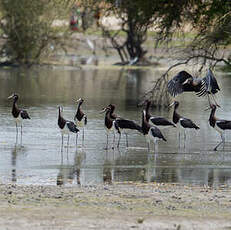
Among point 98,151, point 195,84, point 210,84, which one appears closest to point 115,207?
point 98,151

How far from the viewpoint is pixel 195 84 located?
19.7m

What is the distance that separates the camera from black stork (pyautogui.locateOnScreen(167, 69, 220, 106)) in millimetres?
19328

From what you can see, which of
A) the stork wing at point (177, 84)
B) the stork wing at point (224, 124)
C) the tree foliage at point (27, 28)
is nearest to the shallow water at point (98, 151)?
the stork wing at point (224, 124)

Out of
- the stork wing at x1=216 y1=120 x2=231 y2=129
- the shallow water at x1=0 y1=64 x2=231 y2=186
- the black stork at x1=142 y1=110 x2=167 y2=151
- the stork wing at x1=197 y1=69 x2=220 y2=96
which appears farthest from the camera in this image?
the stork wing at x1=197 y1=69 x2=220 y2=96

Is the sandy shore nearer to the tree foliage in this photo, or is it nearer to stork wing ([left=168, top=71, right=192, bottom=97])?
stork wing ([left=168, top=71, right=192, bottom=97])

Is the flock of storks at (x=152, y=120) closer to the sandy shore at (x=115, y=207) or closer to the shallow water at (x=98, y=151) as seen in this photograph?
the shallow water at (x=98, y=151)

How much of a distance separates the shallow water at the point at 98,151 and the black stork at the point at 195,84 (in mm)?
982

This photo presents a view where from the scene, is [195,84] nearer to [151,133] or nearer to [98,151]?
[151,133]

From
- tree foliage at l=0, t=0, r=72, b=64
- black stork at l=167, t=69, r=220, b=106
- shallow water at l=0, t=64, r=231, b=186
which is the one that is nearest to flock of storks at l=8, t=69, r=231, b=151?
black stork at l=167, t=69, r=220, b=106

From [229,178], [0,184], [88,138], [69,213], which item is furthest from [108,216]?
[88,138]

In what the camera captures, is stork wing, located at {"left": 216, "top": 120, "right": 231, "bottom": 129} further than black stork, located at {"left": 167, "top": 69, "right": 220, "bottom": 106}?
No

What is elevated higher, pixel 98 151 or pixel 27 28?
pixel 27 28

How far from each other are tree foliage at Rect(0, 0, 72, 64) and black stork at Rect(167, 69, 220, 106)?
22.5m

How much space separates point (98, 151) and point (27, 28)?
88.3 feet
